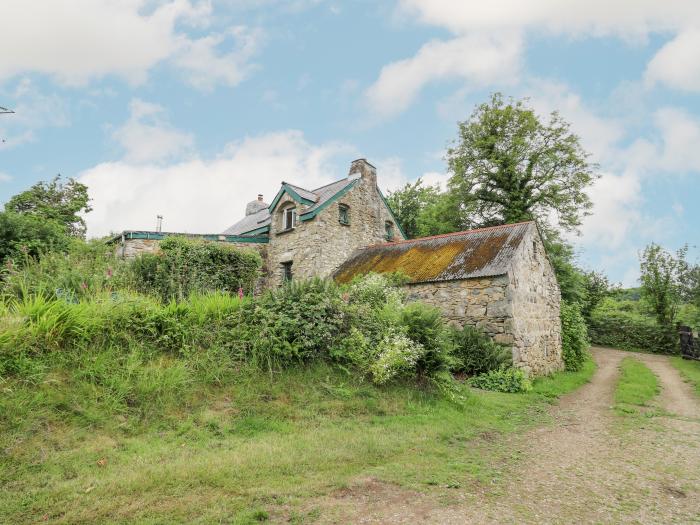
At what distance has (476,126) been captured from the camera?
85.7 ft

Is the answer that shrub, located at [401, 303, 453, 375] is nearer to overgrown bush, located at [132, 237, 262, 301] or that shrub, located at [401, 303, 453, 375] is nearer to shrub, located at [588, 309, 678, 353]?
overgrown bush, located at [132, 237, 262, 301]

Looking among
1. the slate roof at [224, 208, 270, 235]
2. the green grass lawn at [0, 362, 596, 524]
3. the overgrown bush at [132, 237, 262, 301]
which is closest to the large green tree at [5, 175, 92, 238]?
the slate roof at [224, 208, 270, 235]

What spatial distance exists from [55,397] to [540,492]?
5507 millimetres

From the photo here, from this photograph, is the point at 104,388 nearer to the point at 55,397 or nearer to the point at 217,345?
the point at 55,397

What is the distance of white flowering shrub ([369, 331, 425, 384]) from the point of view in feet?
24.4

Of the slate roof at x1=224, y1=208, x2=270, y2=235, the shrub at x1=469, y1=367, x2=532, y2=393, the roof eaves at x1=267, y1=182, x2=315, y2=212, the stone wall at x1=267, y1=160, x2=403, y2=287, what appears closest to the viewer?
the shrub at x1=469, y1=367, x2=532, y2=393

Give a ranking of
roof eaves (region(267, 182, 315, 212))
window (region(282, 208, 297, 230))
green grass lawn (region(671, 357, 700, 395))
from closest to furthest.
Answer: green grass lawn (region(671, 357, 700, 395)) < roof eaves (region(267, 182, 315, 212)) < window (region(282, 208, 297, 230))

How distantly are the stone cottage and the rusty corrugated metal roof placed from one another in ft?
0.12

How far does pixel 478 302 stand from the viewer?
12195 millimetres

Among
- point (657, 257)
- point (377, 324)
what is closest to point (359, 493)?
point (377, 324)

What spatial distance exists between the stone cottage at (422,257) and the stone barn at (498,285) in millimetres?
30

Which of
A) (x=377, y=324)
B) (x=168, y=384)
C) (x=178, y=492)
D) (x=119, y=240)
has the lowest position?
(x=178, y=492)

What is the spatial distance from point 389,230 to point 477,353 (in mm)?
11043

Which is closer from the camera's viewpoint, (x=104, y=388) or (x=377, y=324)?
(x=104, y=388)
